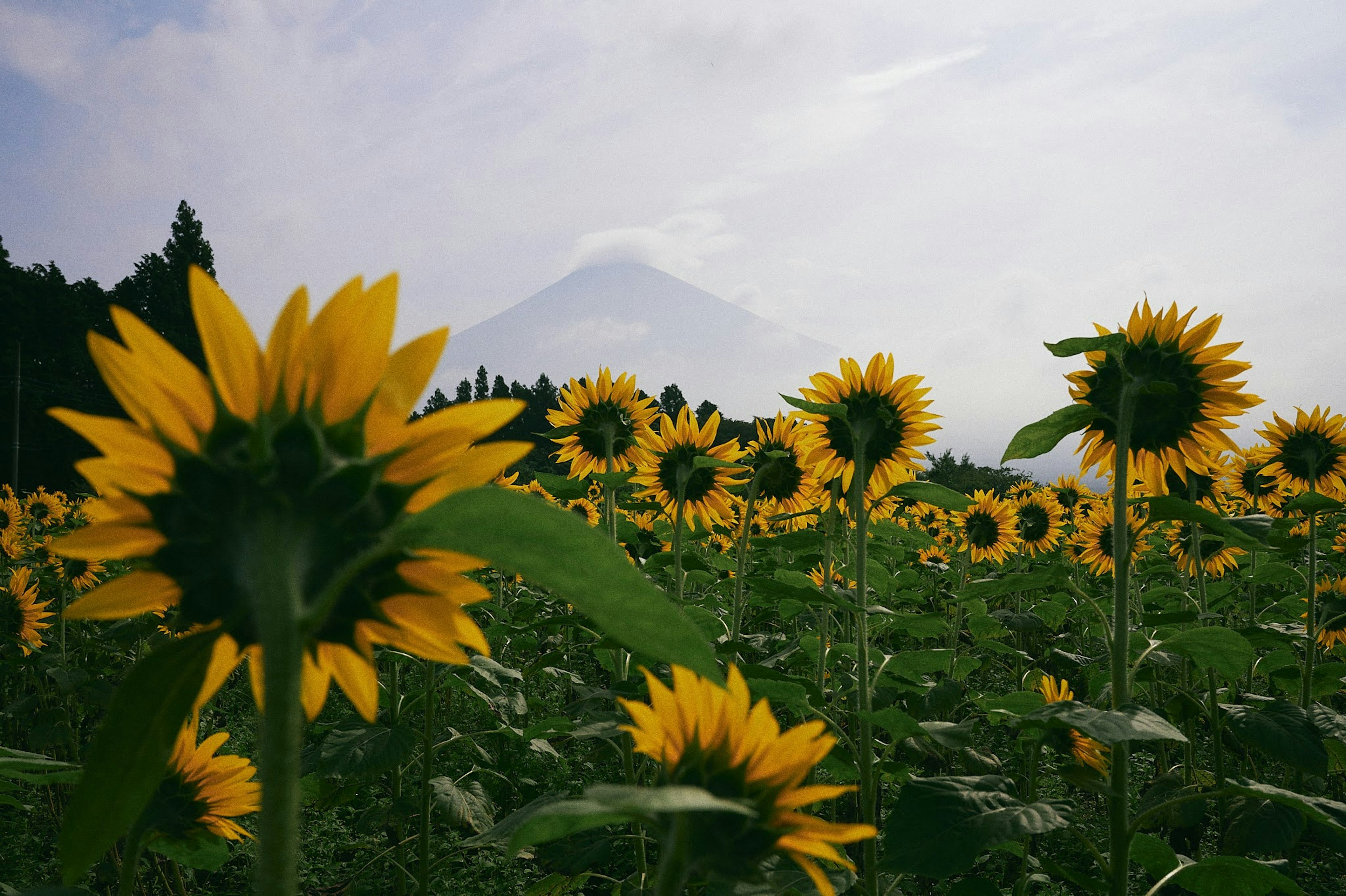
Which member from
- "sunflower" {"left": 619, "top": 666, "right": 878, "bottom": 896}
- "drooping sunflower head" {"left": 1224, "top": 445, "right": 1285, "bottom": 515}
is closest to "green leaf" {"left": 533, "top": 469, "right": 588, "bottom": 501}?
"sunflower" {"left": 619, "top": 666, "right": 878, "bottom": 896}

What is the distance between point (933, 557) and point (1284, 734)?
4.12 metres

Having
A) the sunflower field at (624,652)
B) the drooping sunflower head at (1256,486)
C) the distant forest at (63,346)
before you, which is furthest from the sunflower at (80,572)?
the distant forest at (63,346)

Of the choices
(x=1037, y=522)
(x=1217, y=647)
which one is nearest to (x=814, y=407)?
(x=1217, y=647)

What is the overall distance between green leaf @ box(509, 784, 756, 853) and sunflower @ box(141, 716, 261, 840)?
74 cm

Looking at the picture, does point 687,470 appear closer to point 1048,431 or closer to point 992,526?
point 1048,431

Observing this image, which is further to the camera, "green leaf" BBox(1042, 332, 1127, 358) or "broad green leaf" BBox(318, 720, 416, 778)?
"broad green leaf" BBox(318, 720, 416, 778)

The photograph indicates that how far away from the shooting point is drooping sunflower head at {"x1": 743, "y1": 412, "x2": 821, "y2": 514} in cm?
307

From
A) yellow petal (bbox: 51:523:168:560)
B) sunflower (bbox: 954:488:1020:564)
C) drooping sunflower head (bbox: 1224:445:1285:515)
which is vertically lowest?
yellow petal (bbox: 51:523:168:560)

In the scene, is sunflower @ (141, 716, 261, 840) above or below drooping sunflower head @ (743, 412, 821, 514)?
below

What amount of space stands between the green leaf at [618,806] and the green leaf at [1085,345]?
139 centimetres

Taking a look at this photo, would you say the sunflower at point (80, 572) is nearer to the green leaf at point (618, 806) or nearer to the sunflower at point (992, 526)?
the green leaf at point (618, 806)

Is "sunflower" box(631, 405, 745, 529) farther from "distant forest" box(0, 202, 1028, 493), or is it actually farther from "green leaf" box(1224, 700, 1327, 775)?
"distant forest" box(0, 202, 1028, 493)

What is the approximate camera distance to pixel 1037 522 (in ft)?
19.8

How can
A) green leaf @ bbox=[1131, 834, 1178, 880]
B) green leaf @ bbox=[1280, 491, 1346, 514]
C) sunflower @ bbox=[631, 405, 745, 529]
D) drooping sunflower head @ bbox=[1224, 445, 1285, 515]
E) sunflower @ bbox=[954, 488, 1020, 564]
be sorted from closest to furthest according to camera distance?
green leaf @ bbox=[1131, 834, 1178, 880] < green leaf @ bbox=[1280, 491, 1346, 514] < sunflower @ bbox=[631, 405, 745, 529] < drooping sunflower head @ bbox=[1224, 445, 1285, 515] < sunflower @ bbox=[954, 488, 1020, 564]
